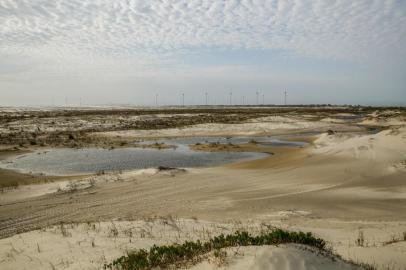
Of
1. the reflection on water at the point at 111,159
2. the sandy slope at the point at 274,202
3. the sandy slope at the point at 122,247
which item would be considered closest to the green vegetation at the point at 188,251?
the sandy slope at the point at 122,247

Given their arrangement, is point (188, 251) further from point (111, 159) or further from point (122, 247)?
point (111, 159)

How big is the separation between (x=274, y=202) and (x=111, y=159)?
49.5 feet

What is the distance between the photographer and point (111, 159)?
26688mm

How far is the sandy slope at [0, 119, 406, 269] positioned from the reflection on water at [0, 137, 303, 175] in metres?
4.05

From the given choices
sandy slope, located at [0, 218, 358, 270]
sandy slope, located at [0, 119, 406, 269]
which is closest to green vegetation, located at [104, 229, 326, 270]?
sandy slope, located at [0, 218, 358, 270]

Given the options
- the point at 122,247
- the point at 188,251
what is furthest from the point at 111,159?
the point at 188,251

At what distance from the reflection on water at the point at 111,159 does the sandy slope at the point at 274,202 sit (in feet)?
13.3

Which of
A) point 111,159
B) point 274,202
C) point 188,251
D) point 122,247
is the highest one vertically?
point 188,251

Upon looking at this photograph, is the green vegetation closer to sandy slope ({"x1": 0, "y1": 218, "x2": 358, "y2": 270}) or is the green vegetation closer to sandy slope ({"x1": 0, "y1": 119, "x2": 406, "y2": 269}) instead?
sandy slope ({"x1": 0, "y1": 218, "x2": 358, "y2": 270})

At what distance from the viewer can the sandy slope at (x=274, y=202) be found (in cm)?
959

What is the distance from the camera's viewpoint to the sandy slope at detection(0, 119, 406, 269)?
9.59 m

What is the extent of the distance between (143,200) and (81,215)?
2.63m

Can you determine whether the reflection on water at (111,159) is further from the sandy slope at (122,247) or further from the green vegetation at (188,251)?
the green vegetation at (188,251)

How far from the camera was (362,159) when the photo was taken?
2250cm
